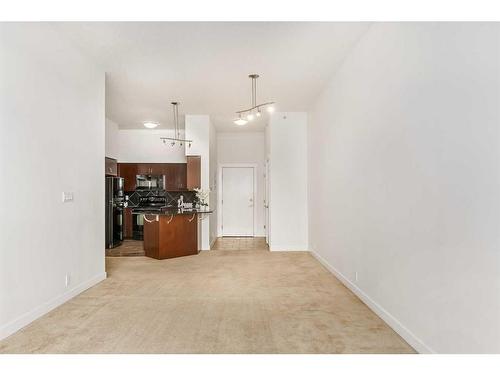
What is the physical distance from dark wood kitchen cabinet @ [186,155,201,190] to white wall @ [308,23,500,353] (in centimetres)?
392

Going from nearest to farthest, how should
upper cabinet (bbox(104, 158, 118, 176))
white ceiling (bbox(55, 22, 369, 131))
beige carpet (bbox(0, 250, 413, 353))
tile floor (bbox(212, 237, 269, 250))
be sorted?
beige carpet (bbox(0, 250, 413, 353)) → white ceiling (bbox(55, 22, 369, 131)) → upper cabinet (bbox(104, 158, 118, 176)) → tile floor (bbox(212, 237, 269, 250))

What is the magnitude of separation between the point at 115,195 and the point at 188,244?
2443 millimetres

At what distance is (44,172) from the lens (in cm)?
330

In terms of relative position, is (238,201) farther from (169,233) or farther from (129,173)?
(169,233)

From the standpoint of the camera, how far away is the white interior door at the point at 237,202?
9.39 metres

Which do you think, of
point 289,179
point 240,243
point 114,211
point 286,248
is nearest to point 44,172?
point 114,211

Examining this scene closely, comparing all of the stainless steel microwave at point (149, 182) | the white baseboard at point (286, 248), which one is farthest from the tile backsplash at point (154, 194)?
the white baseboard at point (286, 248)

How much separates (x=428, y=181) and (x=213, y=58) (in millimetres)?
3051

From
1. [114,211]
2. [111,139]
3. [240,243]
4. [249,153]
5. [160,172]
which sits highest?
[111,139]

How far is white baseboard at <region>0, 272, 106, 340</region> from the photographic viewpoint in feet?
9.02

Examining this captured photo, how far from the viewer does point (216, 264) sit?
5.71 meters

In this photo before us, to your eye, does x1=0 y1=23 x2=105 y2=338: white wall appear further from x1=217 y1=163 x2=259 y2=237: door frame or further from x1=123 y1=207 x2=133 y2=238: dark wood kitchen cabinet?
x1=217 y1=163 x2=259 y2=237: door frame

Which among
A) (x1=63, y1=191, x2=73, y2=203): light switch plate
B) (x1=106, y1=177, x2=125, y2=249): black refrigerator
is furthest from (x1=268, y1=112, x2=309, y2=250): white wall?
(x1=63, y1=191, x2=73, y2=203): light switch plate
